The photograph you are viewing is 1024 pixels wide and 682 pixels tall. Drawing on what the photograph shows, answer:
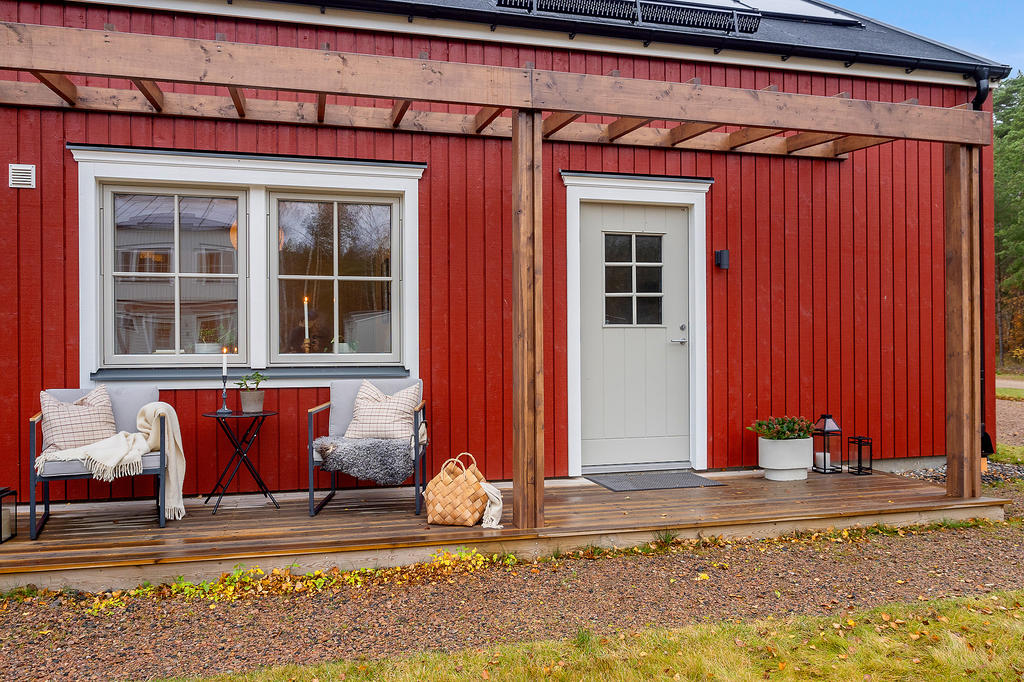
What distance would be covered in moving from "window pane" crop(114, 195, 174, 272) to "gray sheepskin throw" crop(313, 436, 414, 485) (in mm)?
1742

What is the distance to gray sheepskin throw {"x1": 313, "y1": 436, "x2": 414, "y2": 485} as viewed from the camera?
4035mm


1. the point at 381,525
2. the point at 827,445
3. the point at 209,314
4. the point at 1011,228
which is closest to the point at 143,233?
the point at 209,314

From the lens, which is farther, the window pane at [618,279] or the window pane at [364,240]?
the window pane at [618,279]

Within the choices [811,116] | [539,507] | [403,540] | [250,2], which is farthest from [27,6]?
[811,116]

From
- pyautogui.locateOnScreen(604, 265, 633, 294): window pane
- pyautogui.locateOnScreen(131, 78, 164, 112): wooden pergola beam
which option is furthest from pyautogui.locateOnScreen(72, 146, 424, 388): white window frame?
pyautogui.locateOnScreen(604, 265, 633, 294): window pane

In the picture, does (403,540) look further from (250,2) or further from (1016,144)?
(1016,144)

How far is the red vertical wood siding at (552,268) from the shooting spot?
4422mm

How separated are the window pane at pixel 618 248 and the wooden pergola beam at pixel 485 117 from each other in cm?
131

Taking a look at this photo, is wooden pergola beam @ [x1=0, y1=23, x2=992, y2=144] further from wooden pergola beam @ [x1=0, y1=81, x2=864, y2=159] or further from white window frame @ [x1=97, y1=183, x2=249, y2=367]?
white window frame @ [x1=97, y1=183, x2=249, y2=367]

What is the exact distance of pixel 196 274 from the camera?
468cm

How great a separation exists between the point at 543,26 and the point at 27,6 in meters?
3.17

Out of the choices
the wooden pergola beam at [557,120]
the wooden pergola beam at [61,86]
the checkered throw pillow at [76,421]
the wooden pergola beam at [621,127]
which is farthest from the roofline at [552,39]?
the checkered throw pillow at [76,421]

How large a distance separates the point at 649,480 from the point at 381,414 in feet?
6.49

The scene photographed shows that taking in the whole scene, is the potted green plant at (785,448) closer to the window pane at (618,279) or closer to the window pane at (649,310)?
the window pane at (649,310)
